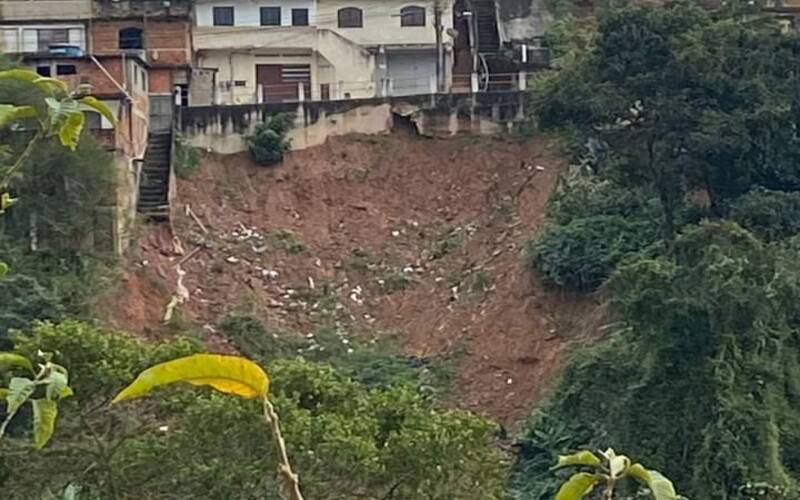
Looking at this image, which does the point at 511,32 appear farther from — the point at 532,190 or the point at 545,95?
the point at 545,95

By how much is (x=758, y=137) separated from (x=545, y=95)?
3.00 meters

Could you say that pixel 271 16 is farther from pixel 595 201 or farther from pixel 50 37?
pixel 595 201

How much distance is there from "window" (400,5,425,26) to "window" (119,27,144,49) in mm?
4938

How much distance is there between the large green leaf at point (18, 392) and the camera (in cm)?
380

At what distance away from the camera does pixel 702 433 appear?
851 inches

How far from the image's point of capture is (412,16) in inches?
1407

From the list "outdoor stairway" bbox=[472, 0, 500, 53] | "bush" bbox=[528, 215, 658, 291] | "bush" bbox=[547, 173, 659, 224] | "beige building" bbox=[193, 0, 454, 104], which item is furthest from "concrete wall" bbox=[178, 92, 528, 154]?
"bush" bbox=[528, 215, 658, 291]

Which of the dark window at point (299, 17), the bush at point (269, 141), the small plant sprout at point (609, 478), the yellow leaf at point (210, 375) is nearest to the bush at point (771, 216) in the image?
the bush at point (269, 141)

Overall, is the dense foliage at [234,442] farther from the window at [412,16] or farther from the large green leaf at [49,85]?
the window at [412,16]

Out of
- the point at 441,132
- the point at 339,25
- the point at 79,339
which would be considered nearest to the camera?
the point at 79,339

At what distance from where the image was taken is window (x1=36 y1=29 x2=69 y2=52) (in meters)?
33.1

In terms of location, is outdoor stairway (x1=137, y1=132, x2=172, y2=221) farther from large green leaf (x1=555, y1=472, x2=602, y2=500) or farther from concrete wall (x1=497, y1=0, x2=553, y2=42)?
large green leaf (x1=555, y1=472, x2=602, y2=500)

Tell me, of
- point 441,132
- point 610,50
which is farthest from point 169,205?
point 610,50

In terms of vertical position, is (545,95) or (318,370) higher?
(545,95)
